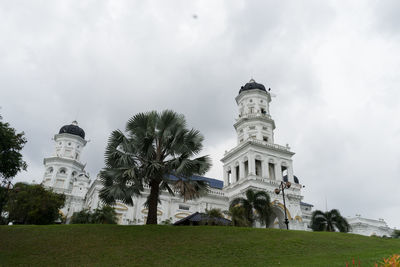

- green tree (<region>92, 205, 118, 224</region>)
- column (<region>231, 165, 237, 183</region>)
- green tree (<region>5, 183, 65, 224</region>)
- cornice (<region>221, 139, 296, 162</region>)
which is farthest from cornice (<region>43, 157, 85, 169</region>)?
column (<region>231, 165, 237, 183</region>)

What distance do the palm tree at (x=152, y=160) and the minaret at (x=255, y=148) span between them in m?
20.0

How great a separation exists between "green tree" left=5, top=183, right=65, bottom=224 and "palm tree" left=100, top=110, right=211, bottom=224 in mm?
16983

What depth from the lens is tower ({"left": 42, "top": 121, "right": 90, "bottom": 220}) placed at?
166ft

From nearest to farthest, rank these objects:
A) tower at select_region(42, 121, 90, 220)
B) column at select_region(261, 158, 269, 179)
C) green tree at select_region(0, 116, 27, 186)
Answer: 1. green tree at select_region(0, 116, 27, 186)
2. column at select_region(261, 158, 269, 179)
3. tower at select_region(42, 121, 90, 220)

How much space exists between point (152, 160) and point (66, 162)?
4002 centimetres

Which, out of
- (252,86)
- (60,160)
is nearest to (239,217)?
(252,86)

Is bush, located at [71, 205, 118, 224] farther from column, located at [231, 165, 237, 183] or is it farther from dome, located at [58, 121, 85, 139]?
dome, located at [58, 121, 85, 139]

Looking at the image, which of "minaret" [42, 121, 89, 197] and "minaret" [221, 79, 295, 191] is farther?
"minaret" [42, 121, 89, 197]

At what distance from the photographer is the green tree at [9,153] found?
1806cm

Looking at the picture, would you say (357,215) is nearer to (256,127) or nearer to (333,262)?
(256,127)

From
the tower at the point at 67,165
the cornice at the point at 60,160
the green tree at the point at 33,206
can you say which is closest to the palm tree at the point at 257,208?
the green tree at the point at 33,206

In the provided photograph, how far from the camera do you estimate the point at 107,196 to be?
19891 mm

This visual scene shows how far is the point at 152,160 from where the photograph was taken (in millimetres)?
21094

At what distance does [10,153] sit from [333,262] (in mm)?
17757
